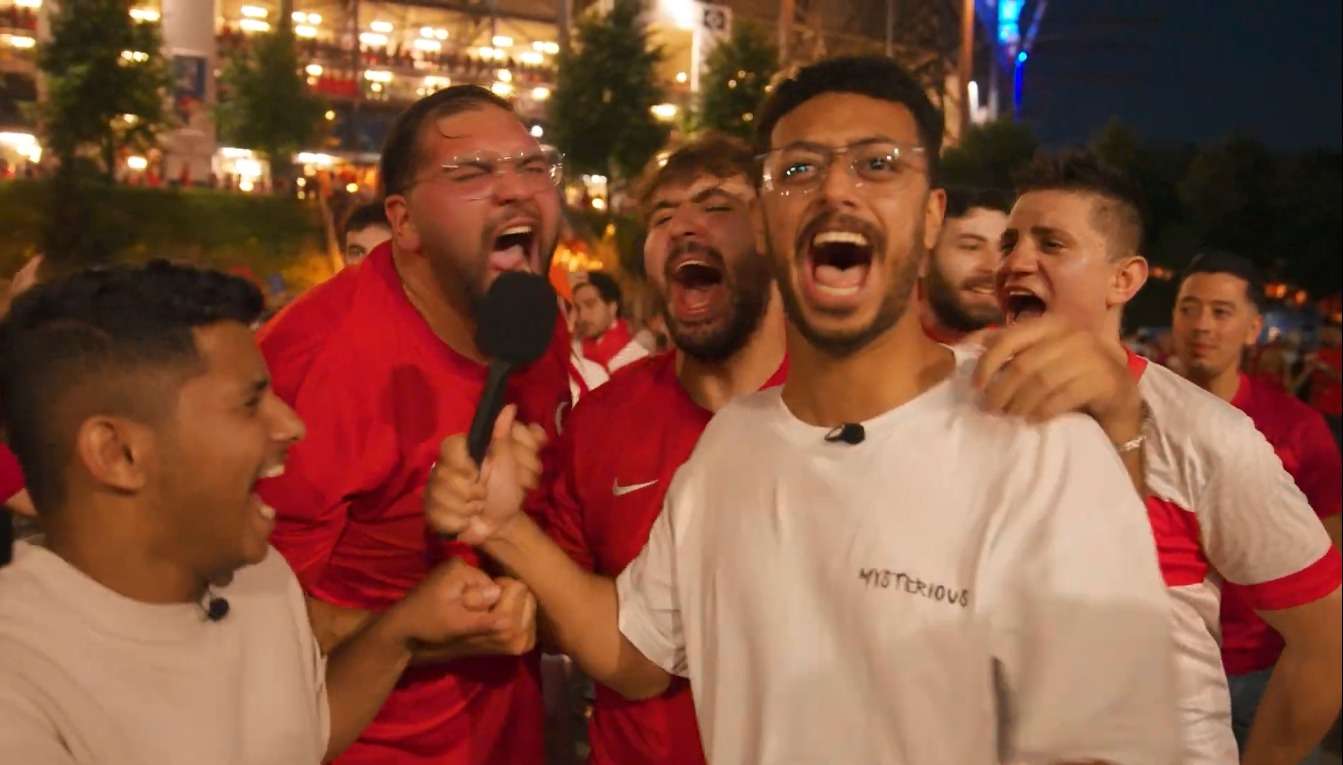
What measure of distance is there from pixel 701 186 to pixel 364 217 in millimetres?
3336

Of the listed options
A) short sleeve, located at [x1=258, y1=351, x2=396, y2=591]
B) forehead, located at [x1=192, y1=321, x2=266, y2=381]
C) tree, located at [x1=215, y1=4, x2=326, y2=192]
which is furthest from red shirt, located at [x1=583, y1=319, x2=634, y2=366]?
tree, located at [x1=215, y1=4, x2=326, y2=192]

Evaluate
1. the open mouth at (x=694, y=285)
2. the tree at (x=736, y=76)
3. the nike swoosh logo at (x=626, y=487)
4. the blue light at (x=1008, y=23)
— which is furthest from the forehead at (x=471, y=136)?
the blue light at (x=1008, y=23)

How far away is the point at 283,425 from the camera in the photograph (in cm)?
216

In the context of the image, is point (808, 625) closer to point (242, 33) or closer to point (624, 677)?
point (624, 677)

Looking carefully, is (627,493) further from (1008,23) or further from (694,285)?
(1008,23)

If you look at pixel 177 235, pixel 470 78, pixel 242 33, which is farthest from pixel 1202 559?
pixel 470 78

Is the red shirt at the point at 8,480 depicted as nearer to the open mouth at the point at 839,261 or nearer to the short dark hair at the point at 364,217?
the short dark hair at the point at 364,217

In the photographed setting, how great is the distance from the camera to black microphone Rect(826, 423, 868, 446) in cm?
202

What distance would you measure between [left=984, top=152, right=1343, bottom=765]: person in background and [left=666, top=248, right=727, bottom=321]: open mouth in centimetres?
87

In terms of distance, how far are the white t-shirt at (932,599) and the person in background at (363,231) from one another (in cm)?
422

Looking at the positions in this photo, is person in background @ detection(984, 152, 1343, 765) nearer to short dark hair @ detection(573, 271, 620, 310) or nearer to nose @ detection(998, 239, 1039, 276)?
nose @ detection(998, 239, 1039, 276)

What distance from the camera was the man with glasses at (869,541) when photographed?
5.82 ft

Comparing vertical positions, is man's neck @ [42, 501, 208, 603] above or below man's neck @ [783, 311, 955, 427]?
below

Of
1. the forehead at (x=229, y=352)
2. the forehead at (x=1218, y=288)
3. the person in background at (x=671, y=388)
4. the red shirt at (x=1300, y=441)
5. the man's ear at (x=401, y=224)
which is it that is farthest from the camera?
the forehead at (x=1218, y=288)
